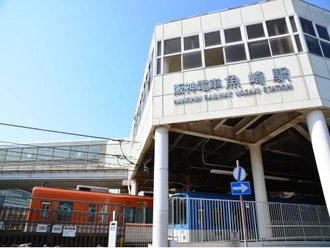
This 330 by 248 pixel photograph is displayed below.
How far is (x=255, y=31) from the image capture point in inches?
412

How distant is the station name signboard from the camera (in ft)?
30.7

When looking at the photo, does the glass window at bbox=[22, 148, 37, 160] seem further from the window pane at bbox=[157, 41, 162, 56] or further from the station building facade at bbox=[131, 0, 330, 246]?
the window pane at bbox=[157, 41, 162, 56]

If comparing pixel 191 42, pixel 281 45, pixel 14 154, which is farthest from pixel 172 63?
pixel 14 154

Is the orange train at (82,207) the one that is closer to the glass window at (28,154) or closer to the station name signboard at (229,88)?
the station name signboard at (229,88)

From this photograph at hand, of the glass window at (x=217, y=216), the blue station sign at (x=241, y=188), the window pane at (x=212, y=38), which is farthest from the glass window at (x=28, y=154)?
the blue station sign at (x=241, y=188)

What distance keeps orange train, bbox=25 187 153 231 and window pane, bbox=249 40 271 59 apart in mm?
8716

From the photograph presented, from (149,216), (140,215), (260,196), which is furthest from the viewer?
(149,216)

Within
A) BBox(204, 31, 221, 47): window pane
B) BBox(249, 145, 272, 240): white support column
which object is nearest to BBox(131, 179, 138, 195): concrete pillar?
BBox(249, 145, 272, 240): white support column

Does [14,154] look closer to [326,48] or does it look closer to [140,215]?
[140,215]

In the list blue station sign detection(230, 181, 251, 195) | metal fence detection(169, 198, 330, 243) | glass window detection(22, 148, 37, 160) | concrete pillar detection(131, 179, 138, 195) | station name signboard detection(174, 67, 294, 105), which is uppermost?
glass window detection(22, 148, 37, 160)

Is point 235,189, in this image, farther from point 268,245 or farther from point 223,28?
point 223,28

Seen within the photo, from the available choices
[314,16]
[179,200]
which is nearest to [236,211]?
[179,200]

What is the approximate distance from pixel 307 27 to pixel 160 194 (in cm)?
959

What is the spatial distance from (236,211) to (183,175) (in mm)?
10844
